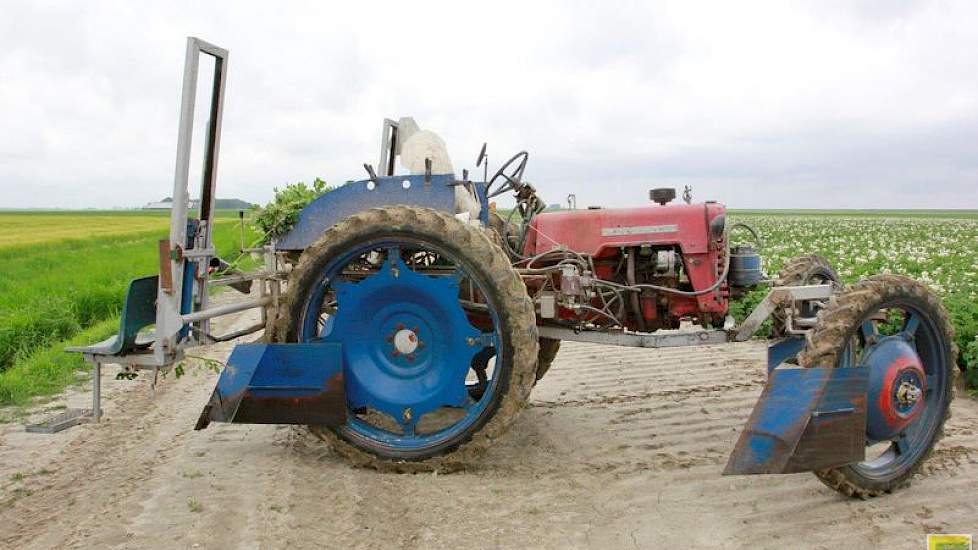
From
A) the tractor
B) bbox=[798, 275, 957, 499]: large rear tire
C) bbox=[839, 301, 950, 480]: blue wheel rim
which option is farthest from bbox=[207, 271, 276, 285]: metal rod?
bbox=[839, 301, 950, 480]: blue wheel rim

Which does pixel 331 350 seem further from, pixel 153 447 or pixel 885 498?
pixel 885 498

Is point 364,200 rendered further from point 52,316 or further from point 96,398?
point 52,316

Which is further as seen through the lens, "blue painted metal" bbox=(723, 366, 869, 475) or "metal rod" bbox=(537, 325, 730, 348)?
"metal rod" bbox=(537, 325, 730, 348)

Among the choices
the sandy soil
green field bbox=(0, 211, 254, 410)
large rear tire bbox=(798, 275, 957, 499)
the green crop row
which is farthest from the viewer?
the green crop row

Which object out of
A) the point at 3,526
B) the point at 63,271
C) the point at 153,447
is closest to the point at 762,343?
the point at 153,447

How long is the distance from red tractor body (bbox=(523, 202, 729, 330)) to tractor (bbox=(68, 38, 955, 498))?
0.05ft

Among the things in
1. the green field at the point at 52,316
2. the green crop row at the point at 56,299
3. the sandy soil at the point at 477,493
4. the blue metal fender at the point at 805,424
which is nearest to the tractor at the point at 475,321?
the blue metal fender at the point at 805,424

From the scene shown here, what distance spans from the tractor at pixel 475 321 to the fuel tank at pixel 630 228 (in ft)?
0.04

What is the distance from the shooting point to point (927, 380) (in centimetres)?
454

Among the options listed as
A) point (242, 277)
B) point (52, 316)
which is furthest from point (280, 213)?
point (52, 316)

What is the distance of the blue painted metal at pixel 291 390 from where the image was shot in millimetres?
4578

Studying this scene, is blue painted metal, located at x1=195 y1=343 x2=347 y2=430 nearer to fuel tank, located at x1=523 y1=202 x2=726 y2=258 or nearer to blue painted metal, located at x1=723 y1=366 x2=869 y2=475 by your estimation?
fuel tank, located at x1=523 y1=202 x2=726 y2=258

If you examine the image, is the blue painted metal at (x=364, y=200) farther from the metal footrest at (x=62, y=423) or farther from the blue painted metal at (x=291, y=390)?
the metal footrest at (x=62, y=423)

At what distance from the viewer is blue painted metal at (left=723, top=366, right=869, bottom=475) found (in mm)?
3789
